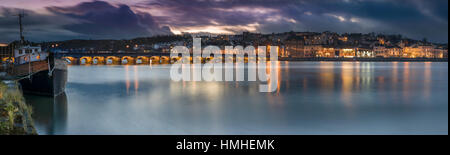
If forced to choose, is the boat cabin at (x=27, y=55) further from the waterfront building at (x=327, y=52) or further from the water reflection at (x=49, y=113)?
the waterfront building at (x=327, y=52)

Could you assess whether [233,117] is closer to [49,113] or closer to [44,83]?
[49,113]

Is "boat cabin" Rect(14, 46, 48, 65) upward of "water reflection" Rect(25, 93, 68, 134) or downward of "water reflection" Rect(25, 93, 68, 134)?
upward

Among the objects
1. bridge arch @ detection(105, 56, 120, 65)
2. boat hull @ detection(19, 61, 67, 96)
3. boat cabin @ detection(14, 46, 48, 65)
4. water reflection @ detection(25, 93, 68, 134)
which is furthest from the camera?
bridge arch @ detection(105, 56, 120, 65)

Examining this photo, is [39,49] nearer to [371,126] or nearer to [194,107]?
[194,107]

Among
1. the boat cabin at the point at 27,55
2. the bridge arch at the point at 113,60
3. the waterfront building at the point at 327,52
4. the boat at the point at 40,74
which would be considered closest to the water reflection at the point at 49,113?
the boat at the point at 40,74

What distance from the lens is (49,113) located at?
14812mm

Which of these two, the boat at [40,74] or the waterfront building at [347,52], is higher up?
the waterfront building at [347,52]

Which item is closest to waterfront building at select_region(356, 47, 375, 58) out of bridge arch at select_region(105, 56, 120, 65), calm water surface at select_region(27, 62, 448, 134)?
bridge arch at select_region(105, 56, 120, 65)

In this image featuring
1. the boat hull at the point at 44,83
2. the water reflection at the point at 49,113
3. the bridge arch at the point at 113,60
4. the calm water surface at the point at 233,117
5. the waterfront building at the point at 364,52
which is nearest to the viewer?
the water reflection at the point at 49,113

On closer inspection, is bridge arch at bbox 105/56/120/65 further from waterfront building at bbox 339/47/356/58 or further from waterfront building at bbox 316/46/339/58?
waterfront building at bbox 339/47/356/58

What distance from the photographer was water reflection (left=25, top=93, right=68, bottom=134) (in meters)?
12.2

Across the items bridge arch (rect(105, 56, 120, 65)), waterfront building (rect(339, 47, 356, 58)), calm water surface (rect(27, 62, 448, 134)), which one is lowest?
calm water surface (rect(27, 62, 448, 134))

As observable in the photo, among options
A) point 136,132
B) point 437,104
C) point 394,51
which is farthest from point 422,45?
point 136,132

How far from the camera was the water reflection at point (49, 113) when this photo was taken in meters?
12.2
